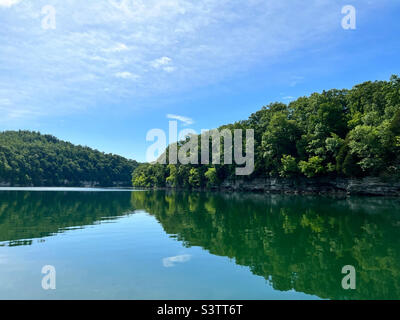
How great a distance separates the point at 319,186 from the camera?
2156 inches

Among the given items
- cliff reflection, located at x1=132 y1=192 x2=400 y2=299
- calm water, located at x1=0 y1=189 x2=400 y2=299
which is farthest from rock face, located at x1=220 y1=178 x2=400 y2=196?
calm water, located at x1=0 y1=189 x2=400 y2=299

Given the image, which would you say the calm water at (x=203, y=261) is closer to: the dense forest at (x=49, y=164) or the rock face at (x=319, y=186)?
the rock face at (x=319, y=186)

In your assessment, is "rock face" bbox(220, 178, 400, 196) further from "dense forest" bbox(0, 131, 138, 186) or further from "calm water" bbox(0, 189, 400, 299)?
"dense forest" bbox(0, 131, 138, 186)

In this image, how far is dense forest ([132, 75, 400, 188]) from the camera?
132ft

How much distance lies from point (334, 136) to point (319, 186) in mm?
10623

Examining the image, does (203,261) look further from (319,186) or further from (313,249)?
(319,186)

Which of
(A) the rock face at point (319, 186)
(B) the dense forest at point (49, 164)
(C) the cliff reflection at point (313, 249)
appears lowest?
(C) the cliff reflection at point (313, 249)

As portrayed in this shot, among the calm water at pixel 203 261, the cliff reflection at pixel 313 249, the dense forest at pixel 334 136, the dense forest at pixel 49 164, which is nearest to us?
the calm water at pixel 203 261

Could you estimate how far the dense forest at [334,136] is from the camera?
40.3 metres

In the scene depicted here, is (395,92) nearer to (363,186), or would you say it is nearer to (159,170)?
(363,186)

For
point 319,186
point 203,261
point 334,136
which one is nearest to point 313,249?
point 203,261

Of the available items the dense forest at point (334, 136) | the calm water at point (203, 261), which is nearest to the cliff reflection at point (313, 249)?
the calm water at point (203, 261)

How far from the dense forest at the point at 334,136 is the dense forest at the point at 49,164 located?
348 feet

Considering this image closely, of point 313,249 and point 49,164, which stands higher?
point 49,164
